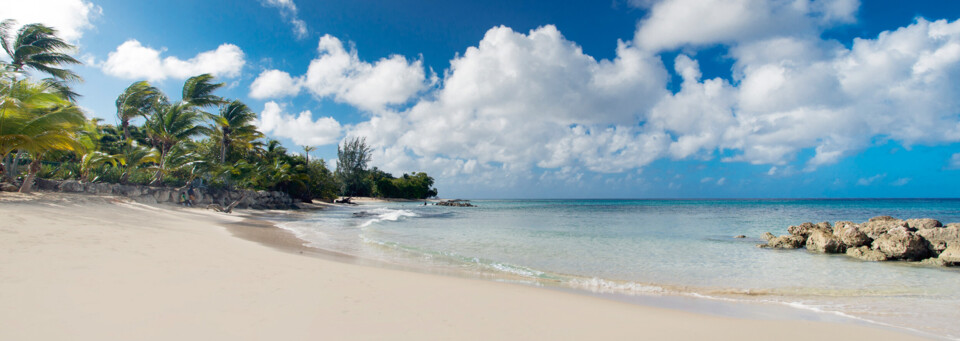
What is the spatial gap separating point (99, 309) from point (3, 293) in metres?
1.05

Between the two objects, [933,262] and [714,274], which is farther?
[933,262]

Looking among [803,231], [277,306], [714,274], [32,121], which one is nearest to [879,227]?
[803,231]

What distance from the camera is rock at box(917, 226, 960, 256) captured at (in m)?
11.0

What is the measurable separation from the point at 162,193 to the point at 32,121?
35.4 ft

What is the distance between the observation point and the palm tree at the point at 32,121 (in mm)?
12008

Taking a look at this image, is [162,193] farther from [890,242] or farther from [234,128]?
[890,242]

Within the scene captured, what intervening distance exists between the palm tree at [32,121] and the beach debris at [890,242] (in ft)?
79.8

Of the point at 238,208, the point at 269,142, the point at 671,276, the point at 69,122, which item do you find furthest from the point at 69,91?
the point at 671,276

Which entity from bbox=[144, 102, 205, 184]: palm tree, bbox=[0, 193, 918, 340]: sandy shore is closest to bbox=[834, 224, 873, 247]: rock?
bbox=[0, 193, 918, 340]: sandy shore

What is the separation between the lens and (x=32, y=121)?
40.2 ft

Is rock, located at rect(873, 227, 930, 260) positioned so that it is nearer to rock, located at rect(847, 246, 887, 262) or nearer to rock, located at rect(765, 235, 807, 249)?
rock, located at rect(847, 246, 887, 262)

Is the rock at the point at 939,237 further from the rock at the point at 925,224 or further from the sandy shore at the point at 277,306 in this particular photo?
the sandy shore at the point at 277,306

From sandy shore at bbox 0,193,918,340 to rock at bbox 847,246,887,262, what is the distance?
349 inches

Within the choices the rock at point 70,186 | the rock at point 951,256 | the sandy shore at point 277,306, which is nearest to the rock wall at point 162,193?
the rock at point 70,186
